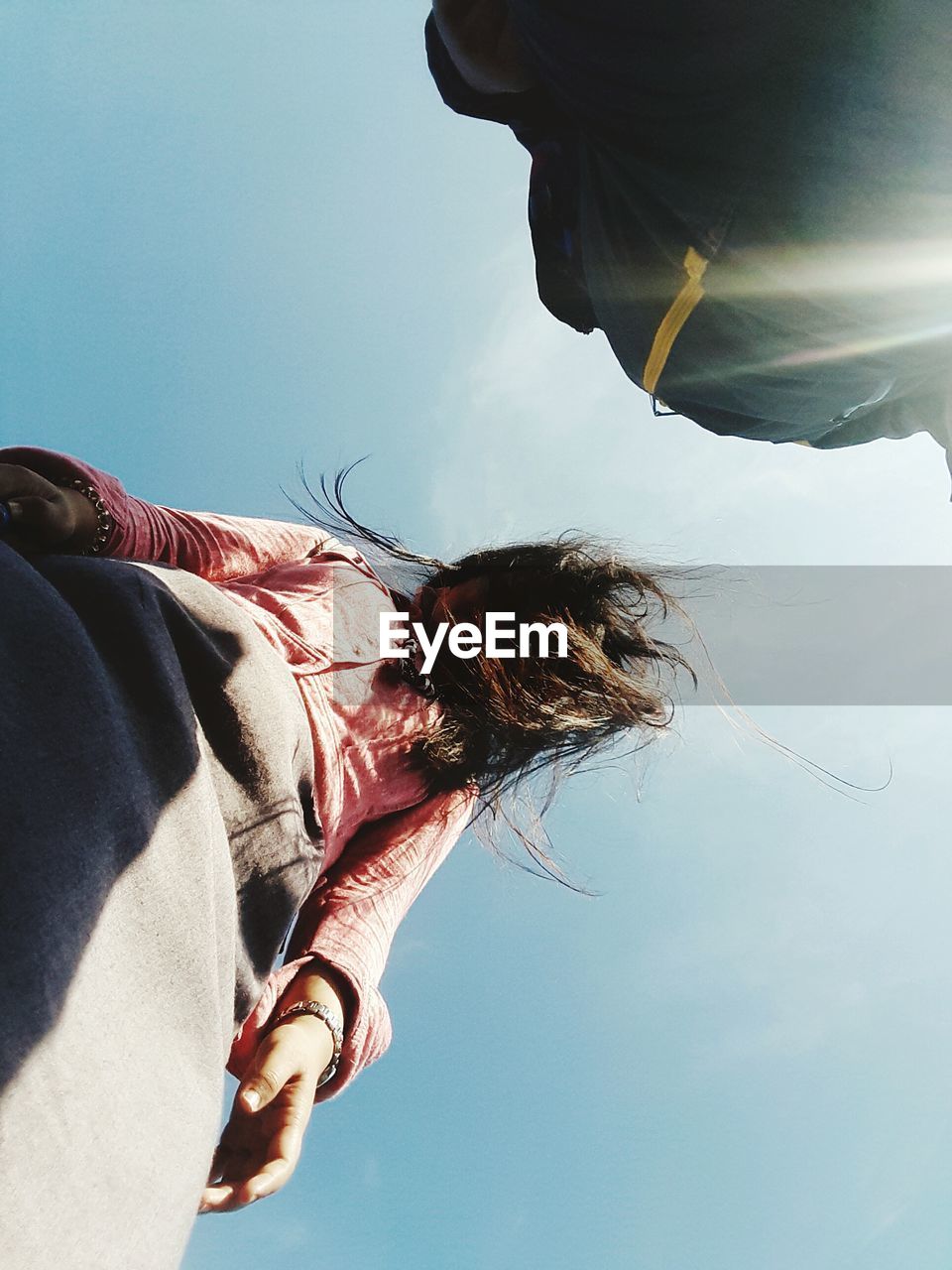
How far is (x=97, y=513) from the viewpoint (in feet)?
3.28

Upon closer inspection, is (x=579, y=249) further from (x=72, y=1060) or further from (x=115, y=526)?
(x=72, y=1060)

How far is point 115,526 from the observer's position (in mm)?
1035

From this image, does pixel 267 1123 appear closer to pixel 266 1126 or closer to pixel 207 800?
pixel 266 1126

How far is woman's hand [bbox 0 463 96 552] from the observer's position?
2.82 feet

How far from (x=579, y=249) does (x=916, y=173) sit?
668 millimetres

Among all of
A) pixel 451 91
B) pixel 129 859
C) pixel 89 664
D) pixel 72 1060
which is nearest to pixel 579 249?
pixel 451 91

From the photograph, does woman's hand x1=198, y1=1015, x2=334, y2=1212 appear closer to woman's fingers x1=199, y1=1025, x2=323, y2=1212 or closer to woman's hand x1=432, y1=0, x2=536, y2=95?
woman's fingers x1=199, y1=1025, x2=323, y2=1212

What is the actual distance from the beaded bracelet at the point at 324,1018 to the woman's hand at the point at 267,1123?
5 cm

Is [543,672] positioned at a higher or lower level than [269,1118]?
higher

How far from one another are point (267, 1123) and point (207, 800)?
1.72 feet

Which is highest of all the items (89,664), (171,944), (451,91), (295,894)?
(451,91)

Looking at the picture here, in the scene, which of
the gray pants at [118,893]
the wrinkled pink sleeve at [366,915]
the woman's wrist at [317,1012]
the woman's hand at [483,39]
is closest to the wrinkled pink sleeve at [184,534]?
the gray pants at [118,893]

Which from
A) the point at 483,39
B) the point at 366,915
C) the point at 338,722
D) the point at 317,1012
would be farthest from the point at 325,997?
the point at 483,39

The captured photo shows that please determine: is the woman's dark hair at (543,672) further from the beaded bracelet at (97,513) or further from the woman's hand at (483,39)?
the woman's hand at (483,39)
